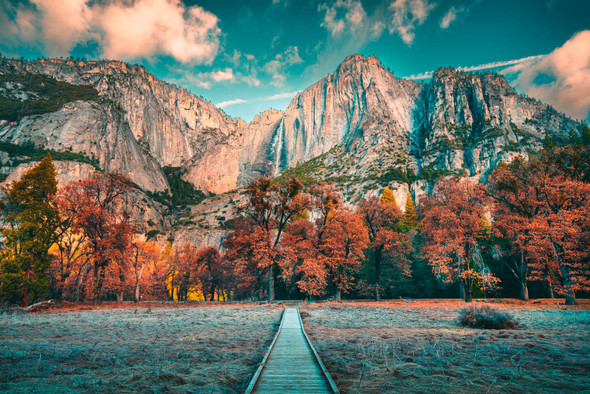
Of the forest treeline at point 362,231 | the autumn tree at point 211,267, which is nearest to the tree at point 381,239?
the forest treeline at point 362,231

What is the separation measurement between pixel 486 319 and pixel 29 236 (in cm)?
3586

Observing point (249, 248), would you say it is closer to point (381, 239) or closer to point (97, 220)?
point (381, 239)

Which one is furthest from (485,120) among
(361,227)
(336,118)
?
(361,227)

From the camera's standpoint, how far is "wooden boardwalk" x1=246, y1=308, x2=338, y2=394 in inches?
197

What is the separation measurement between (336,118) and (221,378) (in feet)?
658

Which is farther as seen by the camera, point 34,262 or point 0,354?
point 34,262

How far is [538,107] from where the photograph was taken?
558ft

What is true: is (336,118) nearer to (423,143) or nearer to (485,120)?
(423,143)

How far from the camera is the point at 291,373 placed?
5.96 m

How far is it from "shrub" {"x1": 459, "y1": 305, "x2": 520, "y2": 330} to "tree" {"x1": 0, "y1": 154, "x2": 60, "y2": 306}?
33.2 meters

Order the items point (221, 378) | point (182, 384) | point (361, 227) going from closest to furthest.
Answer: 1. point (182, 384)
2. point (221, 378)
3. point (361, 227)

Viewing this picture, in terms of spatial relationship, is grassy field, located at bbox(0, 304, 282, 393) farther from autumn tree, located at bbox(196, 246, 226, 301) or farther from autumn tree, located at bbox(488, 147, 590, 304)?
autumn tree, located at bbox(196, 246, 226, 301)

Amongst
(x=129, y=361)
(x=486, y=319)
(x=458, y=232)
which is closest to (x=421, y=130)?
(x=458, y=232)

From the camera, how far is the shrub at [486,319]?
1253cm
